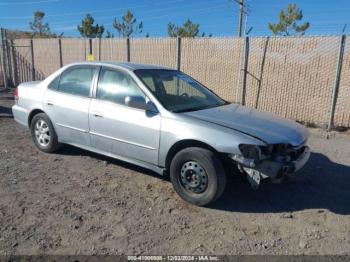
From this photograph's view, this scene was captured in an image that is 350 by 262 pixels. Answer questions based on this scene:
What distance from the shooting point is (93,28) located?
1431 inches

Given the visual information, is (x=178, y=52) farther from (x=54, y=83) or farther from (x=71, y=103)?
(x=71, y=103)

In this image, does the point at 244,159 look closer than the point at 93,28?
Yes

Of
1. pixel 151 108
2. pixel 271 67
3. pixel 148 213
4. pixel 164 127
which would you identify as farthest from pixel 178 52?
pixel 148 213

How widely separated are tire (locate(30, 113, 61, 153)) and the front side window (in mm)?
1255

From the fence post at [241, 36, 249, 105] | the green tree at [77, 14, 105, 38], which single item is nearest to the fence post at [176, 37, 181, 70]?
the fence post at [241, 36, 249, 105]

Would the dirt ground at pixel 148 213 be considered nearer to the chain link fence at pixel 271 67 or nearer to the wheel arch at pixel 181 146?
the wheel arch at pixel 181 146

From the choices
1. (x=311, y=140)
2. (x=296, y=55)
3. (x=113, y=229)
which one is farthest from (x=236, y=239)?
(x=296, y=55)

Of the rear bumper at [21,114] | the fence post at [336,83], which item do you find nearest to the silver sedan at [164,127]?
the rear bumper at [21,114]

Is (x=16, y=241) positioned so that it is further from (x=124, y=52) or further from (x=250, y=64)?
(x=124, y=52)

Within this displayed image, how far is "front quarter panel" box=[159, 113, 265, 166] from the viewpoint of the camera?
12.0ft

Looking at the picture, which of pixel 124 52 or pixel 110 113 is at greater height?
pixel 124 52

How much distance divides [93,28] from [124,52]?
25.8 m

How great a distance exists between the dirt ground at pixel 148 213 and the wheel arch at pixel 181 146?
1.61 feet

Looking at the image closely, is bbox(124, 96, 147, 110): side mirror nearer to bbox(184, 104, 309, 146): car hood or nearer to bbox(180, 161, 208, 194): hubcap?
bbox(184, 104, 309, 146): car hood
